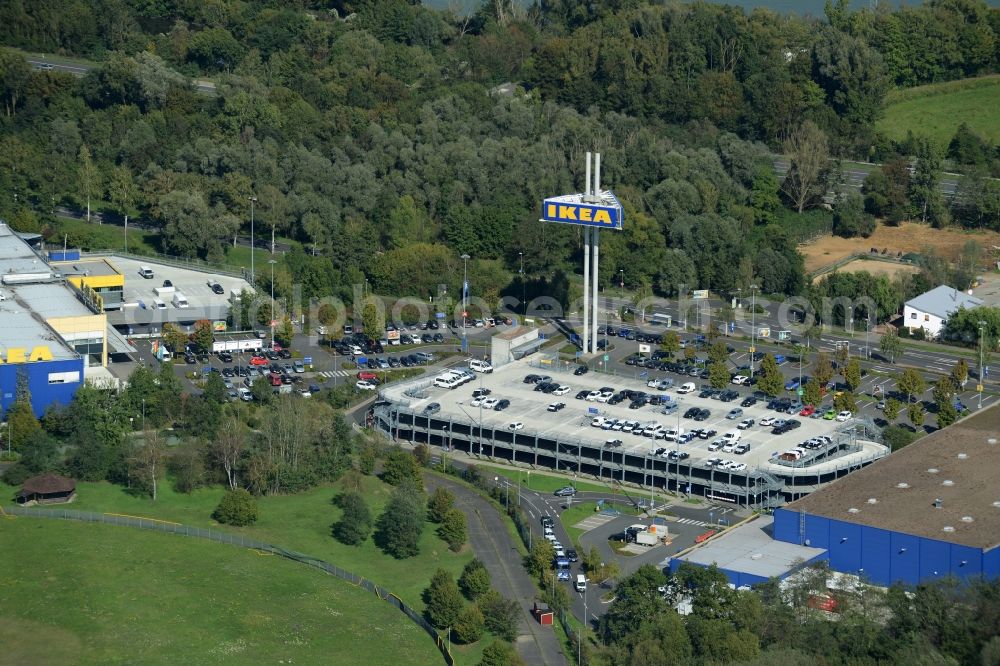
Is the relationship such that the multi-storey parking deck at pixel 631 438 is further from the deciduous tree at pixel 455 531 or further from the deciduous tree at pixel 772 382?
the deciduous tree at pixel 455 531

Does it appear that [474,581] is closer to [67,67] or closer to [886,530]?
[886,530]

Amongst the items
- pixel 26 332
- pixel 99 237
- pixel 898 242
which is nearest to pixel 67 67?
pixel 99 237

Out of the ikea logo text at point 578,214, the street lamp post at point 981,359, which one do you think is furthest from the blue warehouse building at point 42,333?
the street lamp post at point 981,359

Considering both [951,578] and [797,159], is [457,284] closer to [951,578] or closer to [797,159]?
[797,159]

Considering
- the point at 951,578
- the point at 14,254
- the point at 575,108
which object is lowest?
the point at 951,578

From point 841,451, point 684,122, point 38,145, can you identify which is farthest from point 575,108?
point 841,451

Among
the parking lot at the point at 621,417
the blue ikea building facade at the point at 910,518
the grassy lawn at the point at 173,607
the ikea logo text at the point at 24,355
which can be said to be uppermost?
the ikea logo text at the point at 24,355
